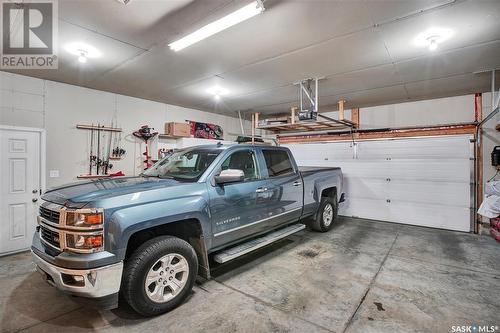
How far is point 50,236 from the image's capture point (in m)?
2.38

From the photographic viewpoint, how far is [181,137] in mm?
6844

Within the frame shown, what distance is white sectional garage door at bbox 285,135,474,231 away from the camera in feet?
19.0

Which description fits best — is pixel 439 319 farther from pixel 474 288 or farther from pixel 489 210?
pixel 489 210

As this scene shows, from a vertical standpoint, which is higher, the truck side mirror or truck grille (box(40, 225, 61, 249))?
the truck side mirror

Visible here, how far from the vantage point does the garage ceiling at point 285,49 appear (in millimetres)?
2641

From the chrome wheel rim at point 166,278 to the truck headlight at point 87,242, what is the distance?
57cm

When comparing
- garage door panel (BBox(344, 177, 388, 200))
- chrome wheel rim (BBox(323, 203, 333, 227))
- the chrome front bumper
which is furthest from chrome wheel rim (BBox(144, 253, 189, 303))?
garage door panel (BBox(344, 177, 388, 200))

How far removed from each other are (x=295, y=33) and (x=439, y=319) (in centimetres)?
356

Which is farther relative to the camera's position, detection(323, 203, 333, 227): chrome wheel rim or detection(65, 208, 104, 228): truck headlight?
detection(323, 203, 333, 227): chrome wheel rim

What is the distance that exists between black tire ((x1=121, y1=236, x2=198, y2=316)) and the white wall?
12.8ft

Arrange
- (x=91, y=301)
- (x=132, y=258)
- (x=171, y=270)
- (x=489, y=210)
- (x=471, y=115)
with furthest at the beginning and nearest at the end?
1. (x=471, y=115)
2. (x=489, y=210)
3. (x=171, y=270)
4. (x=132, y=258)
5. (x=91, y=301)

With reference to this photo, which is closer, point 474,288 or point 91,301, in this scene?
point 91,301

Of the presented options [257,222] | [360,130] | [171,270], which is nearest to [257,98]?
[360,130]

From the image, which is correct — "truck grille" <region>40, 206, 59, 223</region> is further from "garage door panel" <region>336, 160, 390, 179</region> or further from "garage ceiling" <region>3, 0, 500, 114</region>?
"garage door panel" <region>336, 160, 390, 179</region>
